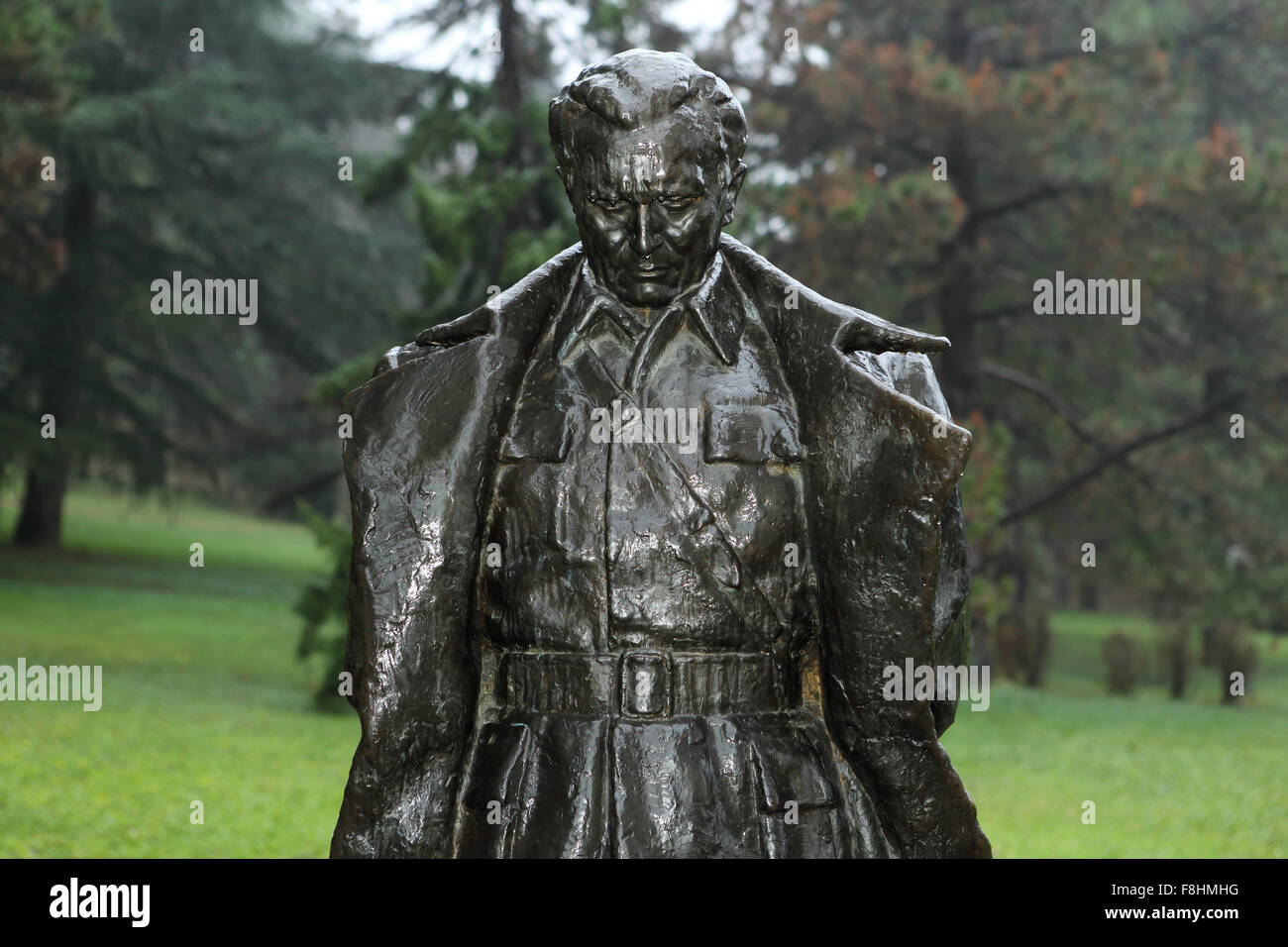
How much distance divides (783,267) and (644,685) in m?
11.1

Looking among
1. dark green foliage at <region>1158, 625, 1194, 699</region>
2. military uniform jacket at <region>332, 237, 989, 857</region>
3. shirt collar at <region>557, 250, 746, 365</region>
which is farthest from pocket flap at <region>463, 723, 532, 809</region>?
dark green foliage at <region>1158, 625, 1194, 699</region>

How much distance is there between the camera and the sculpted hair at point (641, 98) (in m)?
2.54

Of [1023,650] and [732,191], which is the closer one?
[732,191]

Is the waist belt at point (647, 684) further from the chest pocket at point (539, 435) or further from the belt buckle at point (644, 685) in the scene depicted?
the chest pocket at point (539, 435)

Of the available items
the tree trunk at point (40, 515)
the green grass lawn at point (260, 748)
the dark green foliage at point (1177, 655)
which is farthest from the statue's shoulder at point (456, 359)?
the tree trunk at point (40, 515)

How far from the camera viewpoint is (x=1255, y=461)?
15.4m

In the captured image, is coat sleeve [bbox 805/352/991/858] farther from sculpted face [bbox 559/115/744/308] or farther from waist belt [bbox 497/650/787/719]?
sculpted face [bbox 559/115/744/308]

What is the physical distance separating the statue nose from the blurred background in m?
4.68

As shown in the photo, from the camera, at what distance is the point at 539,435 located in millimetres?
2662

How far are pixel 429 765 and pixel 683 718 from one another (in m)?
0.48

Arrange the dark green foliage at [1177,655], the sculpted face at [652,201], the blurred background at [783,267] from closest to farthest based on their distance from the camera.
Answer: the sculpted face at [652,201] → the blurred background at [783,267] → the dark green foliage at [1177,655]

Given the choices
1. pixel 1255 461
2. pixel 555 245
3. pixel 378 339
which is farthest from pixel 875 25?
pixel 555 245

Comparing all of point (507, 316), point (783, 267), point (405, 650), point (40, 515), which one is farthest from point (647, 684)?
point (40, 515)

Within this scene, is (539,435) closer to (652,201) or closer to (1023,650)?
(652,201)
